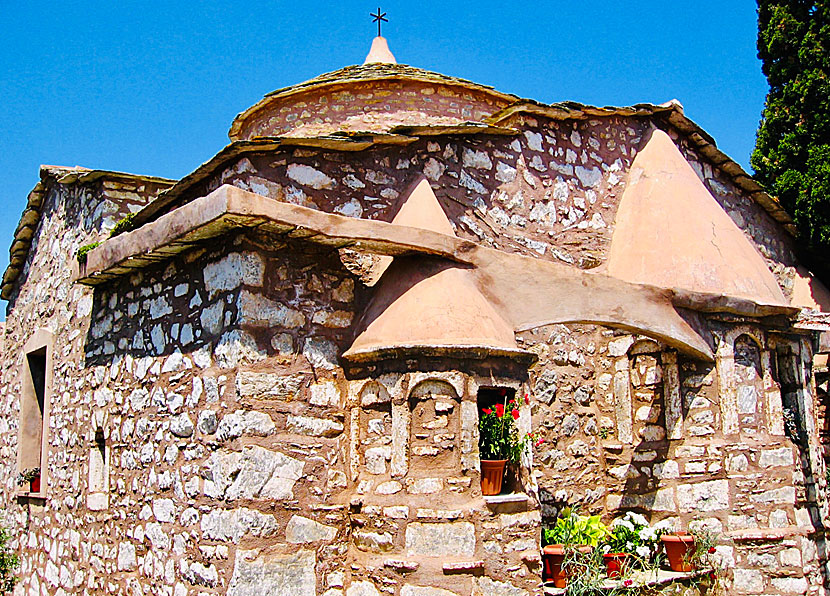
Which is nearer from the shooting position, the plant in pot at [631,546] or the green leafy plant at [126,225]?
the plant in pot at [631,546]

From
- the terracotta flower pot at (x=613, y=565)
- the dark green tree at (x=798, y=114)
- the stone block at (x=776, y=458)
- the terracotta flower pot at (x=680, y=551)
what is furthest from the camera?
the dark green tree at (x=798, y=114)

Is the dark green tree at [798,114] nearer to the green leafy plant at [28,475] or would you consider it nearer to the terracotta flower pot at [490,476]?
the terracotta flower pot at [490,476]

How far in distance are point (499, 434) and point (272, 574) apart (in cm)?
196

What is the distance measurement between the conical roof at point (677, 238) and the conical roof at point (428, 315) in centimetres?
238

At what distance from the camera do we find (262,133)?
10.0 meters

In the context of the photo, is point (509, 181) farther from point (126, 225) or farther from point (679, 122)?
point (126, 225)

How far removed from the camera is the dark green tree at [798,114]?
35.1 feet

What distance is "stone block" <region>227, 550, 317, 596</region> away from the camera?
544 centimetres

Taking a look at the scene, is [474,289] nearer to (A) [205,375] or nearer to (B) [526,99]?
(A) [205,375]

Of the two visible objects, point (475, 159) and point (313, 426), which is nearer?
point (313, 426)

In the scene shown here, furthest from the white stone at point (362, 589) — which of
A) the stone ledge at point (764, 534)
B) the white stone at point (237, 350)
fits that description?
the stone ledge at point (764, 534)

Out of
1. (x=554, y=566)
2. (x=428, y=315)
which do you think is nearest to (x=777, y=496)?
(x=554, y=566)

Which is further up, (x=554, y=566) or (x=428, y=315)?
(x=428, y=315)

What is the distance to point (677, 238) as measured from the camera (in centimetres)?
840
